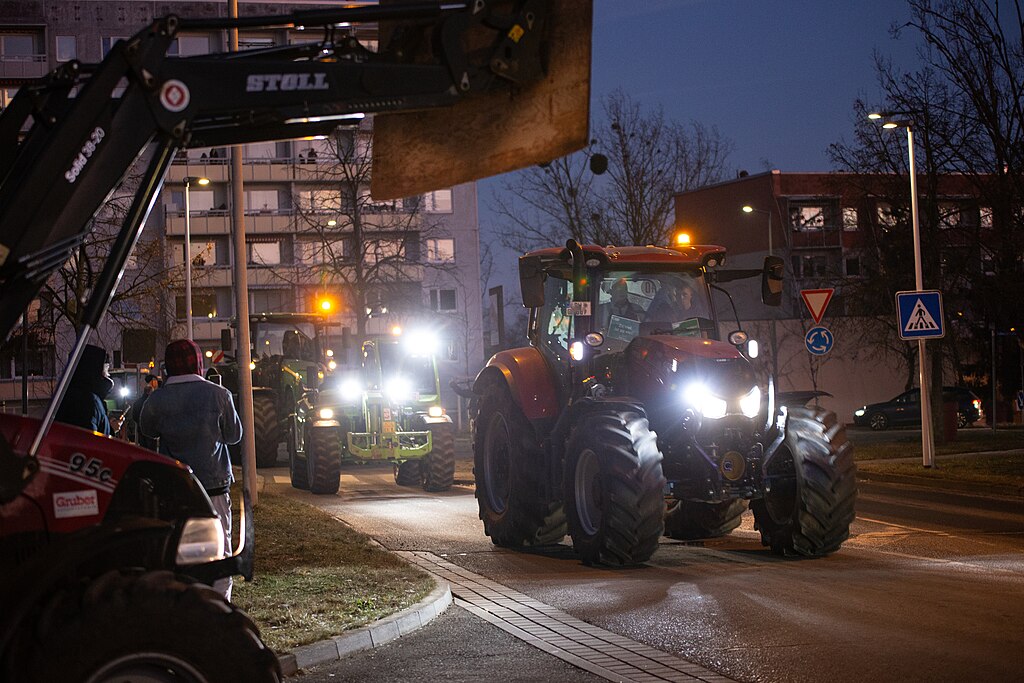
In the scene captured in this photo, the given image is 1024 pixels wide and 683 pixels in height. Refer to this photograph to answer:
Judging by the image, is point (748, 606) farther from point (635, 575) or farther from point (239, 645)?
point (239, 645)

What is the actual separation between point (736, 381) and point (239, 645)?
27.2ft

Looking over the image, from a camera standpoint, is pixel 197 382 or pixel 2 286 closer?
pixel 2 286

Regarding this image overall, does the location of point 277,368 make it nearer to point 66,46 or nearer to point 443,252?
point 443,252

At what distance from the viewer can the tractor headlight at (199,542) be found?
5887 mm

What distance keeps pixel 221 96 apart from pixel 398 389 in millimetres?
19441

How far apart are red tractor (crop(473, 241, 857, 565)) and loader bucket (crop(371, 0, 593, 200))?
19.3 feet

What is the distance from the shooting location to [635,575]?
12367mm

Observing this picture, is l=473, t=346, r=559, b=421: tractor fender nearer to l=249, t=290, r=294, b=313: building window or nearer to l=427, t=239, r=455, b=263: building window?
l=427, t=239, r=455, b=263: building window

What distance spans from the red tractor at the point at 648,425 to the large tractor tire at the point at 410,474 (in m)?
10.7

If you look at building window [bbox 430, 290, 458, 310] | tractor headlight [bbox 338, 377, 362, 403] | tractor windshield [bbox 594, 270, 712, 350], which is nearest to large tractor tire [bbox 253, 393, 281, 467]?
tractor headlight [bbox 338, 377, 362, 403]

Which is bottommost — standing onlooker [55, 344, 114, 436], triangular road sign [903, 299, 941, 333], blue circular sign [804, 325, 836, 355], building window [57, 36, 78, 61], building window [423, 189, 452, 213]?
standing onlooker [55, 344, 114, 436]

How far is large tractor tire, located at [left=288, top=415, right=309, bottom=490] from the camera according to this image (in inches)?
→ 965

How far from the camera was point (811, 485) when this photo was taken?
12.8 metres

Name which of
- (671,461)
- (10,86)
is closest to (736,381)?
(671,461)
